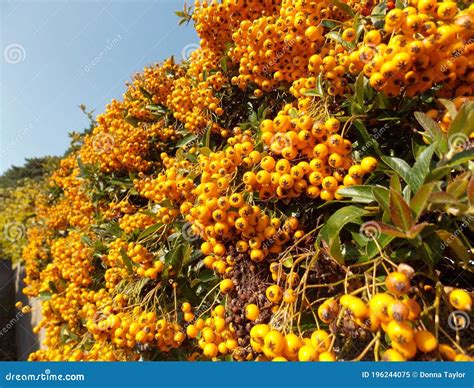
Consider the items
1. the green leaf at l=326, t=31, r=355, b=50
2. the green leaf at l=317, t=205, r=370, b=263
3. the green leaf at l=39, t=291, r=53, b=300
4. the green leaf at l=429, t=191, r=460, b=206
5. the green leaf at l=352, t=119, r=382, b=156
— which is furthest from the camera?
the green leaf at l=39, t=291, r=53, b=300

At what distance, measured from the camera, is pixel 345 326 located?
121 cm

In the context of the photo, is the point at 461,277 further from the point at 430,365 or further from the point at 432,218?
the point at 430,365

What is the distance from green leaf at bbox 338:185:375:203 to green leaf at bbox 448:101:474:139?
442 millimetres

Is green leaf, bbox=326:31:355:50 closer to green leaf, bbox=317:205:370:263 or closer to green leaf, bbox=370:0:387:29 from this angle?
green leaf, bbox=370:0:387:29

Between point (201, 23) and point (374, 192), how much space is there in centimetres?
259

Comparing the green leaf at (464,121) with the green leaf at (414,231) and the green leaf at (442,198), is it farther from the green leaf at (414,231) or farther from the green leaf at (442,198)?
the green leaf at (414,231)

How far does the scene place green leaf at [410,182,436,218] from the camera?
1.12m

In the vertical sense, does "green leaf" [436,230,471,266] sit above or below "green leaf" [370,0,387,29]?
below

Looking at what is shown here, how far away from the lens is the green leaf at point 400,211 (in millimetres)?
1158

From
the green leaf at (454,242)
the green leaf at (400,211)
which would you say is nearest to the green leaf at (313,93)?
the green leaf at (400,211)

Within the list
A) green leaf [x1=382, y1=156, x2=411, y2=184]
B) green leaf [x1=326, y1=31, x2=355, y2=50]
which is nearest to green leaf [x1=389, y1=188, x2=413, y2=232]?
green leaf [x1=382, y1=156, x2=411, y2=184]

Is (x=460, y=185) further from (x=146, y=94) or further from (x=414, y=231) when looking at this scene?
(x=146, y=94)

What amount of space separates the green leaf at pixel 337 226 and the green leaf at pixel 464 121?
531 mm

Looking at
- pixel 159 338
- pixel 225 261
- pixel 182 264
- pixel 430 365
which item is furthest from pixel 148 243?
pixel 430 365
